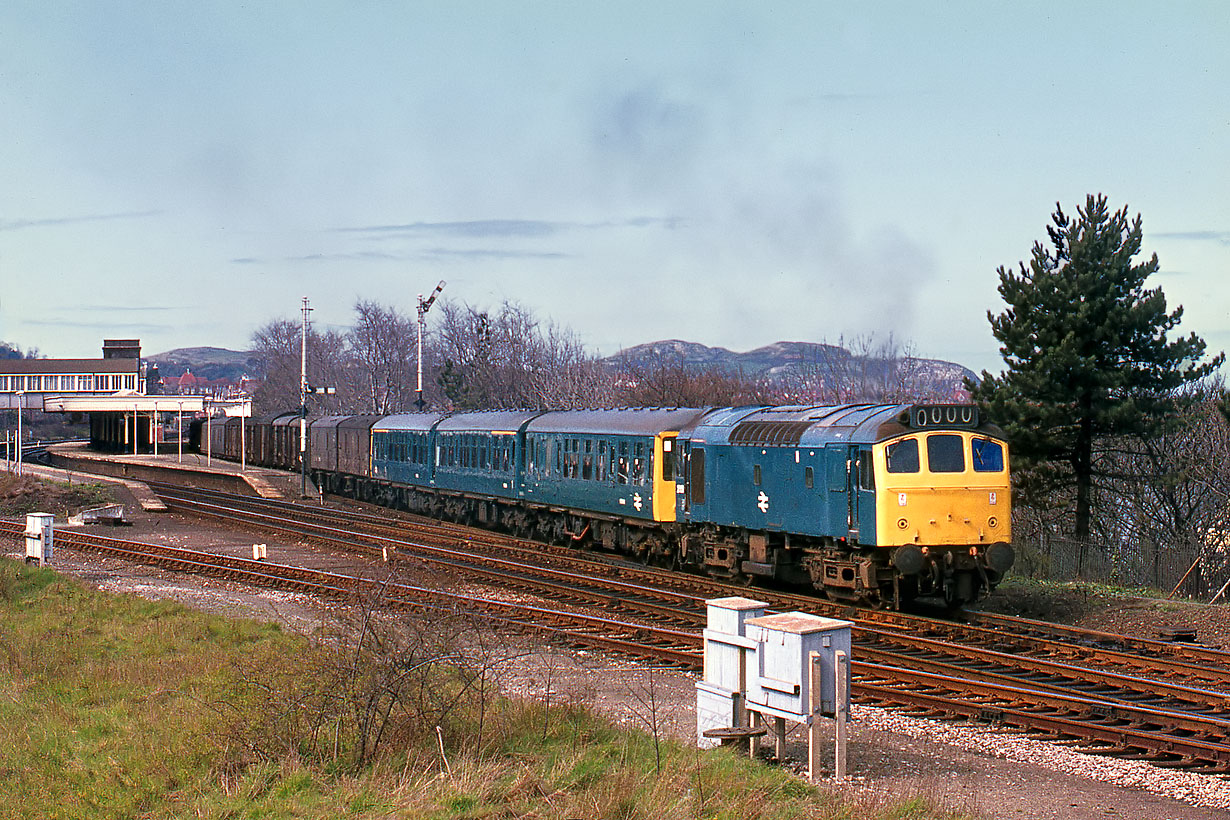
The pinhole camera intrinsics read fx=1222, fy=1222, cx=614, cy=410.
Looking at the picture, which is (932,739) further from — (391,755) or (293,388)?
(293,388)

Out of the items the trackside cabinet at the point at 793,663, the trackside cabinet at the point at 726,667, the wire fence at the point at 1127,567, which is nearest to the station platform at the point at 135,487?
the wire fence at the point at 1127,567

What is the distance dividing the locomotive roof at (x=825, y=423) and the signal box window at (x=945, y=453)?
0.20 meters

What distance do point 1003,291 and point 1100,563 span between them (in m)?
8.33

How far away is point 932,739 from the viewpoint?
10852 millimetres

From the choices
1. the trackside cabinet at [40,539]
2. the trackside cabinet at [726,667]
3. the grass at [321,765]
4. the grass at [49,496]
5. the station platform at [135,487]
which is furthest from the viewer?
the grass at [49,496]

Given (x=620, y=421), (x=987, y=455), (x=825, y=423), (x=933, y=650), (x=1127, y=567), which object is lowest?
(x=1127, y=567)

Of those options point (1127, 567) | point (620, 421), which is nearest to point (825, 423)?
point (620, 421)

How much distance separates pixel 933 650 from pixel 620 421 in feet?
41.7

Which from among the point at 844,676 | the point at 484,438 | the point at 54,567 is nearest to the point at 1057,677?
the point at 844,676

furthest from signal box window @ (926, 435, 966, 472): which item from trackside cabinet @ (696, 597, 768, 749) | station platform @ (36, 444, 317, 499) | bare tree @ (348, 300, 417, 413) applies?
bare tree @ (348, 300, 417, 413)

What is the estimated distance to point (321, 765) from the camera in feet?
29.1

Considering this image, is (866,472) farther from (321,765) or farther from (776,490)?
(321,765)

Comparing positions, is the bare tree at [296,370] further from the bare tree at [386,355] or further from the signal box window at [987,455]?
the signal box window at [987,455]

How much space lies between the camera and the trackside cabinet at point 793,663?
9.05 metres
